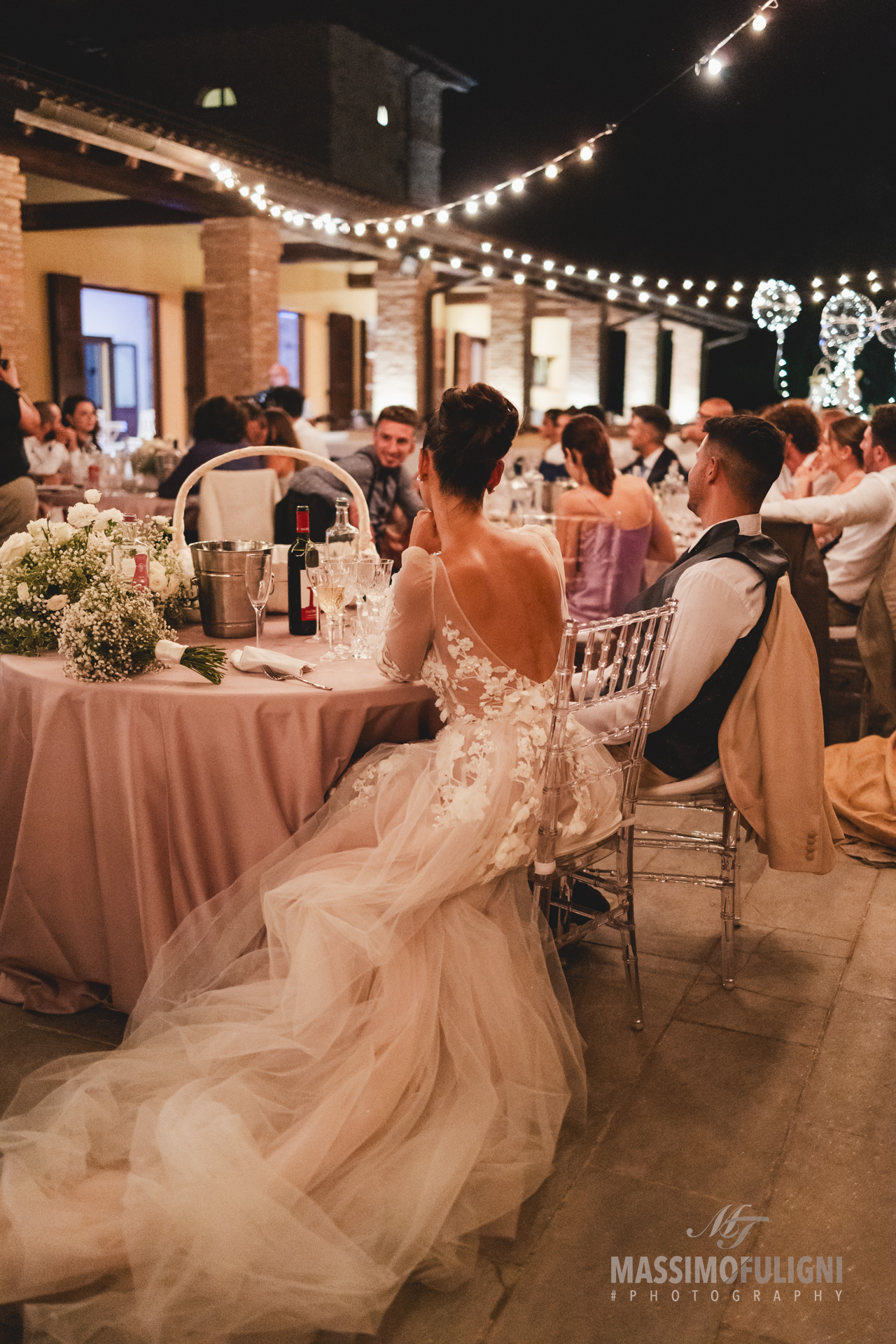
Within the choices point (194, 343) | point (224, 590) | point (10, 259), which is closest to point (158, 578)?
point (224, 590)

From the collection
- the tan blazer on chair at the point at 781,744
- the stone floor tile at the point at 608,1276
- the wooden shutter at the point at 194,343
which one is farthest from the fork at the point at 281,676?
the wooden shutter at the point at 194,343

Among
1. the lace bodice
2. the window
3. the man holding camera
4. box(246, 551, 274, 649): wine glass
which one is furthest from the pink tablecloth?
the window

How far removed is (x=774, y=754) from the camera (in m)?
2.63

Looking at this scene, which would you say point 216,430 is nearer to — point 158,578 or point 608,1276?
point 158,578

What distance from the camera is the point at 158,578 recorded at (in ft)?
8.89

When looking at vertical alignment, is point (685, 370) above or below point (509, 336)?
above

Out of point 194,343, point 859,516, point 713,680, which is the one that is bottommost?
point 713,680

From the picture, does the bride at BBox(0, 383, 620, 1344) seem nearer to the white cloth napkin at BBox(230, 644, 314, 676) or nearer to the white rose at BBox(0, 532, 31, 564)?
the white cloth napkin at BBox(230, 644, 314, 676)

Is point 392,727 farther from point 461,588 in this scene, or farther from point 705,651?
point 705,651

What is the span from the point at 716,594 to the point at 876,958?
44.8 inches

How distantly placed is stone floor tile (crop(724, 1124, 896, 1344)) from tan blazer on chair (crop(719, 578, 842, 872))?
0.70 m

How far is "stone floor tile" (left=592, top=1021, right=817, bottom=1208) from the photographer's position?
206 cm

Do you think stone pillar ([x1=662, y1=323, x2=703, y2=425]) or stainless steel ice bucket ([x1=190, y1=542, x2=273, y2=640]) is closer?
stainless steel ice bucket ([x1=190, y1=542, x2=273, y2=640])

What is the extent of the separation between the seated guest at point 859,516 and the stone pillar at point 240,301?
826 centimetres
